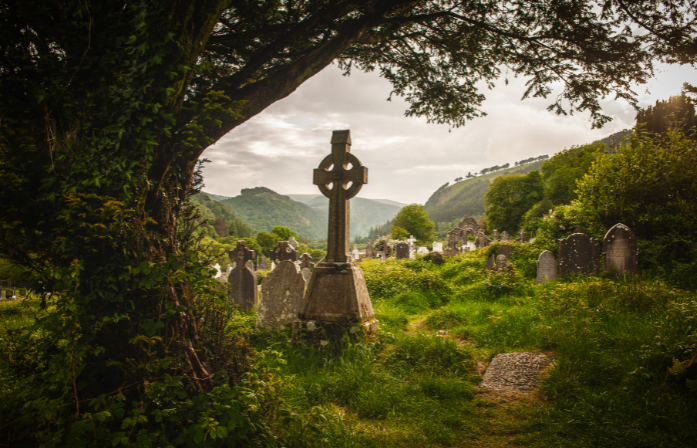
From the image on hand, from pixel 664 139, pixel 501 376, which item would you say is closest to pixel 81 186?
pixel 501 376

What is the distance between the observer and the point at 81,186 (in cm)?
240

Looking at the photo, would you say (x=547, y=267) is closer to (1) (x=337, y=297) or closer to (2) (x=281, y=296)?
(1) (x=337, y=297)

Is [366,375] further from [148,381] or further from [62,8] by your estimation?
[62,8]

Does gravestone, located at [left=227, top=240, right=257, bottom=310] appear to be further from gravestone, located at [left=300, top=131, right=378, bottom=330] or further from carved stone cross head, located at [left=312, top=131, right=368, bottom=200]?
carved stone cross head, located at [left=312, top=131, right=368, bottom=200]

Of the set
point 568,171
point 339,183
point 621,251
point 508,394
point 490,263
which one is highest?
point 568,171

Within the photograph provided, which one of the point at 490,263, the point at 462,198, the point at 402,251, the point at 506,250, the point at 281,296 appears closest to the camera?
the point at 281,296

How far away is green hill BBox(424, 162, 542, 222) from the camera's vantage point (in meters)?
97.7

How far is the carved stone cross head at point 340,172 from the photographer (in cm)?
592

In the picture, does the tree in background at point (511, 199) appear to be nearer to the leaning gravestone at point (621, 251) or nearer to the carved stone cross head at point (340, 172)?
the leaning gravestone at point (621, 251)

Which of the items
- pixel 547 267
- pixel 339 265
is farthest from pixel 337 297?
pixel 547 267

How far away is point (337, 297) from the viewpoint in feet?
18.5

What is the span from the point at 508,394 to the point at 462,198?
12305cm

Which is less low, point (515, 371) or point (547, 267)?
point (547, 267)

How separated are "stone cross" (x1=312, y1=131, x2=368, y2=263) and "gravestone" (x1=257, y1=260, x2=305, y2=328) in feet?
3.25
